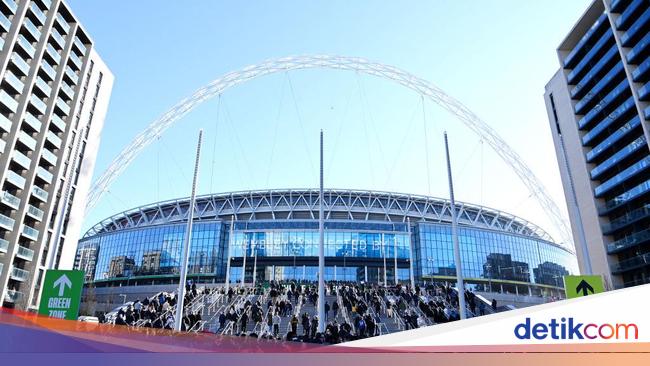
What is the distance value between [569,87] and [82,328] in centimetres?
8505

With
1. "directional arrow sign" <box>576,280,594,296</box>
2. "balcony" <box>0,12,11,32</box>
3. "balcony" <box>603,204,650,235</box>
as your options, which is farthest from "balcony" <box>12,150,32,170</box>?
"balcony" <box>603,204,650,235</box>

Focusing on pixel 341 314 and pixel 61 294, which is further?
pixel 341 314

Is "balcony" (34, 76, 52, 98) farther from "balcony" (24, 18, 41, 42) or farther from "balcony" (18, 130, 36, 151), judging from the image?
"balcony" (18, 130, 36, 151)

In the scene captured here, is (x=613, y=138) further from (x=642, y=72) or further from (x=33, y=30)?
(x=33, y=30)

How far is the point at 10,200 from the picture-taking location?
6297 centimetres

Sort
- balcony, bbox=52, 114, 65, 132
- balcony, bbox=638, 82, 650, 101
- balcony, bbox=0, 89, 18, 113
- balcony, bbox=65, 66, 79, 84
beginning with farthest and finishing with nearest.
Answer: balcony, bbox=65, 66, 79, 84 < balcony, bbox=52, 114, 65, 132 < balcony, bbox=638, 82, 650, 101 < balcony, bbox=0, 89, 18, 113

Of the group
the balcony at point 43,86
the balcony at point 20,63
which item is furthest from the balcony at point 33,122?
the balcony at point 20,63

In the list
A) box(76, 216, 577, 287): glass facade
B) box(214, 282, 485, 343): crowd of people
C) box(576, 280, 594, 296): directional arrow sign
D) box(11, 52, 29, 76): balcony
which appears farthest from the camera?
box(76, 216, 577, 287): glass facade

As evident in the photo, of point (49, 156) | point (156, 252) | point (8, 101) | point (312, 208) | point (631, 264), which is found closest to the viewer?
point (8, 101)

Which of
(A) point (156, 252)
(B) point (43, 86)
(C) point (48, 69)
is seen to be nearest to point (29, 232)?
(B) point (43, 86)

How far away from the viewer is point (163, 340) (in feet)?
25.3

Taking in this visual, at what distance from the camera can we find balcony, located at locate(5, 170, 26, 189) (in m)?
62.7

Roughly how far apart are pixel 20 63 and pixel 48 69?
660 centimetres

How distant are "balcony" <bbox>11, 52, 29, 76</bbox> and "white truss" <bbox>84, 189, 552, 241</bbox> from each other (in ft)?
208
